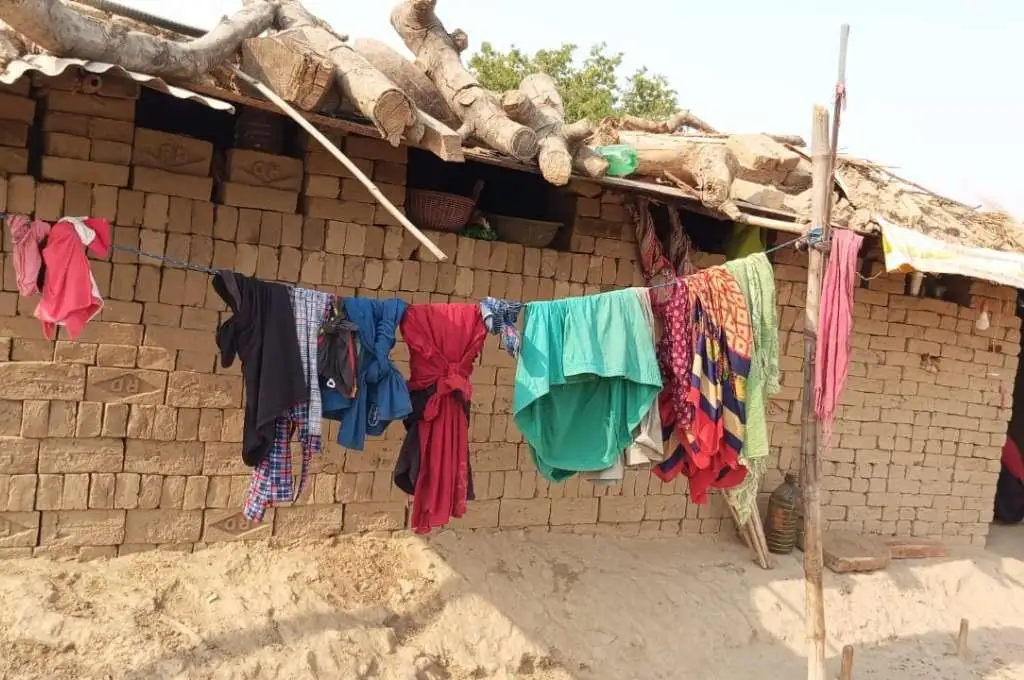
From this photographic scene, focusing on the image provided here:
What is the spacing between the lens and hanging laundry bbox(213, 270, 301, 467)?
141 inches

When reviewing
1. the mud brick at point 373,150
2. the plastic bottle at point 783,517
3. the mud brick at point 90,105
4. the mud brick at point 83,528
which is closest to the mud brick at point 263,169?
the mud brick at point 373,150

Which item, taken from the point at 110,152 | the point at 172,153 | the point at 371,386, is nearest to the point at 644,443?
the point at 371,386

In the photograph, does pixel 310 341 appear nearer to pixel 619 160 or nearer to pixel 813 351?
pixel 619 160

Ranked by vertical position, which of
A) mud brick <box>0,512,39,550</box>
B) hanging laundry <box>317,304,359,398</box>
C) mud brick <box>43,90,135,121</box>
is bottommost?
mud brick <box>0,512,39,550</box>

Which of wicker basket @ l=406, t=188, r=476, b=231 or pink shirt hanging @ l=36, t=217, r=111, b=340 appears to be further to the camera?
wicker basket @ l=406, t=188, r=476, b=231

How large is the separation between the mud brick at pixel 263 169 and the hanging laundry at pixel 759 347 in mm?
2457

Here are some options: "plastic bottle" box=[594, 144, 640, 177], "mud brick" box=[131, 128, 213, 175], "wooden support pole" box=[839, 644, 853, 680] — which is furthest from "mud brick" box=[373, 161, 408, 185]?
"wooden support pole" box=[839, 644, 853, 680]

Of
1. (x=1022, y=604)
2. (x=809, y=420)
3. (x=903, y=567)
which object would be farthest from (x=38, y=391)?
(x=1022, y=604)

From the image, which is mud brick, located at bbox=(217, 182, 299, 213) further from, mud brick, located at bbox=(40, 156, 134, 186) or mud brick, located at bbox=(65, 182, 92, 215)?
mud brick, located at bbox=(65, 182, 92, 215)

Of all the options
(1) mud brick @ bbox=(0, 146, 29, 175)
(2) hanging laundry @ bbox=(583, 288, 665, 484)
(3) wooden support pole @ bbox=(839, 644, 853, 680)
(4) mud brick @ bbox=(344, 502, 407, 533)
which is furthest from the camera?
(3) wooden support pole @ bbox=(839, 644, 853, 680)

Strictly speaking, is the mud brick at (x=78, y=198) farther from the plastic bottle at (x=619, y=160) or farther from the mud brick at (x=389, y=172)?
the plastic bottle at (x=619, y=160)

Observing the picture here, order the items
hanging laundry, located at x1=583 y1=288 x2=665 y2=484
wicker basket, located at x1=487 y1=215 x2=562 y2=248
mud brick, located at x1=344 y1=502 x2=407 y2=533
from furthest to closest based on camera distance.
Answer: wicker basket, located at x1=487 y1=215 x2=562 y2=248 → mud brick, located at x1=344 y1=502 x2=407 y2=533 → hanging laundry, located at x1=583 y1=288 x2=665 y2=484

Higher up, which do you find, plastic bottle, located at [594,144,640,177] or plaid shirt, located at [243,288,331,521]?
plastic bottle, located at [594,144,640,177]

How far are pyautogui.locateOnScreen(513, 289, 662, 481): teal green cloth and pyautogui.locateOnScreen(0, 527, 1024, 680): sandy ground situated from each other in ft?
4.97
